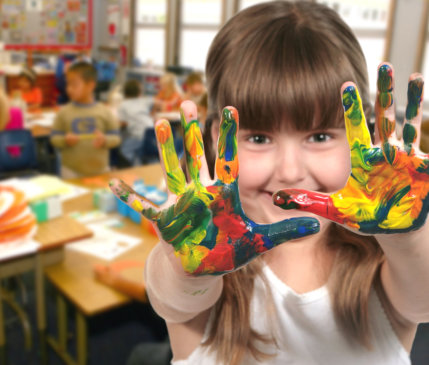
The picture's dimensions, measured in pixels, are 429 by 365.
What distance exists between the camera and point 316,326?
81cm

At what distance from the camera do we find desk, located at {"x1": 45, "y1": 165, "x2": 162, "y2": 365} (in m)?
1.60

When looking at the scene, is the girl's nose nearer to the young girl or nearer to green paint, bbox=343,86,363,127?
the young girl

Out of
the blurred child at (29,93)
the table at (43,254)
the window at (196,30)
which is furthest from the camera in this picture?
the window at (196,30)

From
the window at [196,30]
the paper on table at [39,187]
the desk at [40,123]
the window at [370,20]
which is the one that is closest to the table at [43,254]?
the paper on table at [39,187]

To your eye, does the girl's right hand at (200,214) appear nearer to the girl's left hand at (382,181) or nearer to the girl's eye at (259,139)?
the girl's left hand at (382,181)

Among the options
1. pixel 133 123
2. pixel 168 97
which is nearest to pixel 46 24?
pixel 168 97

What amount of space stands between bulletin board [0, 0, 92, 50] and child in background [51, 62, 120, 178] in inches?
201

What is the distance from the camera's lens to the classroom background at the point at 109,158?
176 cm

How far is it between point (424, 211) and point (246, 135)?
0.97 ft

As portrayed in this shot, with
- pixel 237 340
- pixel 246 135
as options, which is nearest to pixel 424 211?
pixel 246 135

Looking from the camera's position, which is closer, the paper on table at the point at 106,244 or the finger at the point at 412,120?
A: the finger at the point at 412,120

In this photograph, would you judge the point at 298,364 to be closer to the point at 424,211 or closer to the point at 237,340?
the point at 237,340

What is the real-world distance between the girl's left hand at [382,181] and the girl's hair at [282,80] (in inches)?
6.2

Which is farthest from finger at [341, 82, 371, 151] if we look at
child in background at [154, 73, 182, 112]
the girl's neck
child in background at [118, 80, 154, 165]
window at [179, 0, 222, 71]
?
window at [179, 0, 222, 71]
